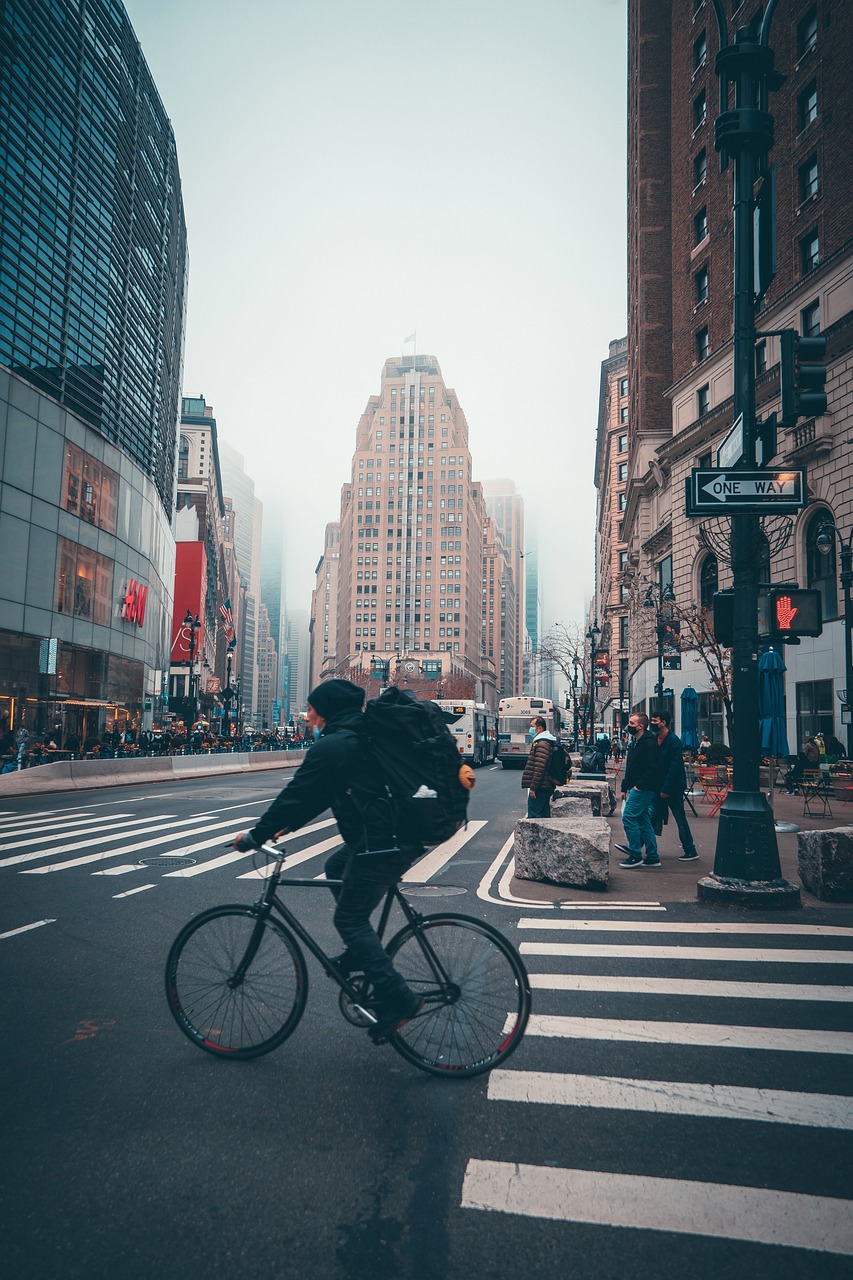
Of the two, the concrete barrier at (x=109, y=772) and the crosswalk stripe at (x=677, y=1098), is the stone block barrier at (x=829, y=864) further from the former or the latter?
the concrete barrier at (x=109, y=772)

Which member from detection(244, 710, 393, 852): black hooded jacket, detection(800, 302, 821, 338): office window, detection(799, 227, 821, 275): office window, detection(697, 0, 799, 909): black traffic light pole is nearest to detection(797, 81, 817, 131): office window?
detection(799, 227, 821, 275): office window

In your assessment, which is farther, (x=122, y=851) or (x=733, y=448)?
(x=122, y=851)

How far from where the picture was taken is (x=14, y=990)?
5.40 meters

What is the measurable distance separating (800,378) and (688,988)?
19.8 feet

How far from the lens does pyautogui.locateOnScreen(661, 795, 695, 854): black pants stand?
1094 cm

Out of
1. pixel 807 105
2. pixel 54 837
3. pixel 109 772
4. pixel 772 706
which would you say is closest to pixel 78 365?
pixel 109 772

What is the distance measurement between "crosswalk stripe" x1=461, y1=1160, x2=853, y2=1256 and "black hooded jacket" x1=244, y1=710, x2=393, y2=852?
149 cm

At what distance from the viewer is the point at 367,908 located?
405cm

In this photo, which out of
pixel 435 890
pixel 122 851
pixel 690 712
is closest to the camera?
pixel 435 890

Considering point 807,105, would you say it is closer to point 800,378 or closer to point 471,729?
point 471,729

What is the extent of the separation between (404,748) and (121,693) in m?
45.5

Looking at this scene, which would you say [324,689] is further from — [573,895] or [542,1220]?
[573,895]

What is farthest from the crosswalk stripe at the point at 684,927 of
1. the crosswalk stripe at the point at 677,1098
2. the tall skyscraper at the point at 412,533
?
the tall skyscraper at the point at 412,533

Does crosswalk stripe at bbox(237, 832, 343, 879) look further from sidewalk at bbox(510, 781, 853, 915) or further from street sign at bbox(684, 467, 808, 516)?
street sign at bbox(684, 467, 808, 516)
